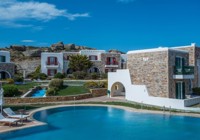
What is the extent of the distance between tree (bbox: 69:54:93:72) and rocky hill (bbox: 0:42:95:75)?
31.7ft

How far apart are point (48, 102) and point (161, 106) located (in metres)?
11.9

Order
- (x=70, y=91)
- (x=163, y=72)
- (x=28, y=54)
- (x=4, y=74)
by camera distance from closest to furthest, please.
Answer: (x=163, y=72) < (x=70, y=91) < (x=4, y=74) < (x=28, y=54)

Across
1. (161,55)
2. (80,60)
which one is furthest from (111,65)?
(161,55)

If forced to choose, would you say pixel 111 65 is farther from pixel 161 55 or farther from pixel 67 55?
pixel 161 55

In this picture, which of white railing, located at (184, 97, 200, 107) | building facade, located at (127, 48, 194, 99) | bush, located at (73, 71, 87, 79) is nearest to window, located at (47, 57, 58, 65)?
bush, located at (73, 71, 87, 79)

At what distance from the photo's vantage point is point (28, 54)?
216 ft

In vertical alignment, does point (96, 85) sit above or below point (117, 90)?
above

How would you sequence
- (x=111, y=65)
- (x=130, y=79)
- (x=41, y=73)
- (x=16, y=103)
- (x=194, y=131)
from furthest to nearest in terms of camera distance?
1. (x=111, y=65)
2. (x=41, y=73)
3. (x=130, y=79)
4. (x=16, y=103)
5. (x=194, y=131)

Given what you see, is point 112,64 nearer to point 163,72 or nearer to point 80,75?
point 80,75

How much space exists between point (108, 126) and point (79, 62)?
2996 centimetres

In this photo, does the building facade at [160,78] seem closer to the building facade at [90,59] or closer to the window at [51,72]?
the building facade at [90,59]

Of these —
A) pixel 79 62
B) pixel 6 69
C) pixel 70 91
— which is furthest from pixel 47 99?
pixel 79 62

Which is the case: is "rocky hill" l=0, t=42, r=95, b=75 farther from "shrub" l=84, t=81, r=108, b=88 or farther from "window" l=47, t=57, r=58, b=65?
"shrub" l=84, t=81, r=108, b=88

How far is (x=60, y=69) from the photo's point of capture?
1898 inches
